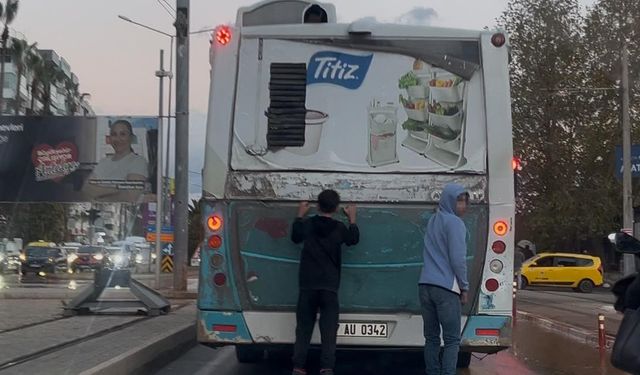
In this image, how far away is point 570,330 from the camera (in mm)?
14445

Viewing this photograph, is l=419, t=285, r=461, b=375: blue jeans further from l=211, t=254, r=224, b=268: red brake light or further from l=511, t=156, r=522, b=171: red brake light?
l=211, t=254, r=224, b=268: red brake light

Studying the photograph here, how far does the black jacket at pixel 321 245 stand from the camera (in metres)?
7.38

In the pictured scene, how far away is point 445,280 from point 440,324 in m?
0.44

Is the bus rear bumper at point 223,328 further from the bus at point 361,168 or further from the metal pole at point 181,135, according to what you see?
the metal pole at point 181,135

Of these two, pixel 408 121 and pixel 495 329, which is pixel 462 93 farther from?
pixel 495 329

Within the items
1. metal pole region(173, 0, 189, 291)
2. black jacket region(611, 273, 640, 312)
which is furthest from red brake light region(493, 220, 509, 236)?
metal pole region(173, 0, 189, 291)

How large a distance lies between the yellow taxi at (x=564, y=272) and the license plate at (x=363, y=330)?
27.7m

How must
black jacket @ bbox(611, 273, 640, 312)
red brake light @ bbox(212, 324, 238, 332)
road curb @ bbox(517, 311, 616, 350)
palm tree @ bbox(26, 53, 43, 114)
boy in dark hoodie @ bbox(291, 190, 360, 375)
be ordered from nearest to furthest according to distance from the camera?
black jacket @ bbox(611, 273, 640, 312), boy in dark hoodie @ bbox(291, 190, 360, 375), red brake light @ bbox(212, 324, 238, 332), road curb @ bbox(517, 311, 616, 350), palm tree @ bbox(26, 53, 43, 114)

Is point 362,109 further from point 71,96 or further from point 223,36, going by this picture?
point 71,96

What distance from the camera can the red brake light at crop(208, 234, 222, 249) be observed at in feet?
25.0

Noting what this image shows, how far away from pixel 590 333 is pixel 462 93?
7.21m

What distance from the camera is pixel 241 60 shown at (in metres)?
7.77

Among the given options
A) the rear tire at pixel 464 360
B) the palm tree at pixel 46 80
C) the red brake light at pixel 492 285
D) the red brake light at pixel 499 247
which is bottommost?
the rear tire at pixel 464 360

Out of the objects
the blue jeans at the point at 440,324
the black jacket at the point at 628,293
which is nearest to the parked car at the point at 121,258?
the blue jeans at the point at 440,324
